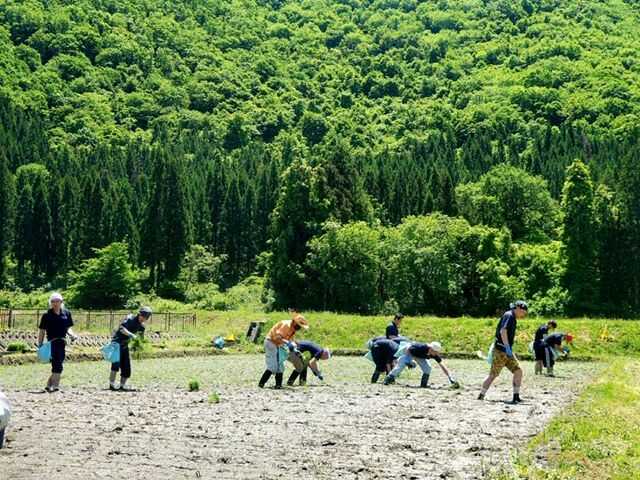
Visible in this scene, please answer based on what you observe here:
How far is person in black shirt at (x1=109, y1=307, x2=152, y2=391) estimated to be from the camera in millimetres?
21219

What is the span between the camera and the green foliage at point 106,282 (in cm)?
8612

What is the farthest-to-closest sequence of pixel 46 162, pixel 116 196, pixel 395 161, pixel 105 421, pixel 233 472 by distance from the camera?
pixel 395 161 → pixel 46 162 → pixel 116 196 → pixel 105 421 → pixel 233 472

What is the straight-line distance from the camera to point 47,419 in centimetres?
1483

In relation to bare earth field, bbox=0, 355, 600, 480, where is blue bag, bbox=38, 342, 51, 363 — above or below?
above

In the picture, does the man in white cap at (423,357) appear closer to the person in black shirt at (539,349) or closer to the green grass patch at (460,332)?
the person in black shirt at (539,349)

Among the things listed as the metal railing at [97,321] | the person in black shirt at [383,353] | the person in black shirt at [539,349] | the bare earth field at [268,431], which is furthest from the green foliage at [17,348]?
the person in black shirt at [539,349]

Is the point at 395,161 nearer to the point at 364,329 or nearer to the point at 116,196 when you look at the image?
the point at 116,196

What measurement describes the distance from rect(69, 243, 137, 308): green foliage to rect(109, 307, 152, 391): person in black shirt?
66.5m

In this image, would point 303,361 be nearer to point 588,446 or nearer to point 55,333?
point 55,333

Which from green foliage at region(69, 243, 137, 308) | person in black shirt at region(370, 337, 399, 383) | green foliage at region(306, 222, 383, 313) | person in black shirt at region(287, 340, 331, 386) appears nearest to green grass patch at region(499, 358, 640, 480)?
person in black shirt at region(370, 337, 399, 383)

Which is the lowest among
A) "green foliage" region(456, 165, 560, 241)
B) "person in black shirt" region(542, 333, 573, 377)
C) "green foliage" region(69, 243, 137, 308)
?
"person in black shirt" region(542, 333, 573, 377)

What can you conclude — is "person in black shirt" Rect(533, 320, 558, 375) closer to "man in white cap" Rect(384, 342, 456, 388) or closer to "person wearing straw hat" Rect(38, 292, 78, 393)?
"man in white cap" Rect(384, 342, 456, 388)

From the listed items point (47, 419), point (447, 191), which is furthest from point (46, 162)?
point (47, 419)

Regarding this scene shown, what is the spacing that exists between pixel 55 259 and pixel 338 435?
347 feet
